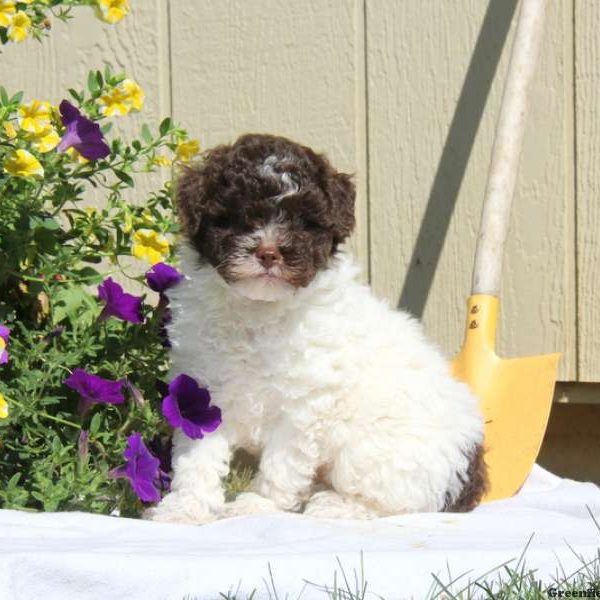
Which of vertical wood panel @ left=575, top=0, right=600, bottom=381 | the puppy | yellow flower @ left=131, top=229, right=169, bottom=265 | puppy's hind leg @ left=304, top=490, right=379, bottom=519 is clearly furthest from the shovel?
yellow flower @ left=131, top=229, right=169, bottom=265

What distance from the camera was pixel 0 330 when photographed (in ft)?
9.91

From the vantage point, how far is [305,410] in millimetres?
3311

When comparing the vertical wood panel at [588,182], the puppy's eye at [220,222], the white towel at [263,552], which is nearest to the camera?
the white towel at [263,552]

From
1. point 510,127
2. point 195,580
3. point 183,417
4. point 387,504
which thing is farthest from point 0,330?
point 510,127

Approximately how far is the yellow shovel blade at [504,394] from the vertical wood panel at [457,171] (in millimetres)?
337

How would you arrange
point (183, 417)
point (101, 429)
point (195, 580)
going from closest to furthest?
point (195, 580), point (183, 417), point (101, 429)

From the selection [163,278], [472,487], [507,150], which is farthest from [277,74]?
[472,487]

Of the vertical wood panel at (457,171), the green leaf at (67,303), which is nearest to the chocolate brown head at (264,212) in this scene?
the green leaf at (67,303)

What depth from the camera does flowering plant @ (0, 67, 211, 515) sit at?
3254mm

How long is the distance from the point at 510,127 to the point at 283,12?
116 centimetres

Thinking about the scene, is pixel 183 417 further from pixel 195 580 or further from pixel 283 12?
pixel 283 12

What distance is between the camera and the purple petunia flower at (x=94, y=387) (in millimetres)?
3264

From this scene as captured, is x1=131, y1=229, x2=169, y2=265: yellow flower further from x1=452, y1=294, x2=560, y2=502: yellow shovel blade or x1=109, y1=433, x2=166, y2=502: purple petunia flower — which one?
x1=452, y1=294, x2=560, y2=502: yellow shovel blade

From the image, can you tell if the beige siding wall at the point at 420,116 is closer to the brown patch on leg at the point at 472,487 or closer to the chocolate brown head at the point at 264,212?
the brown patch on leg at the point at 472,487
